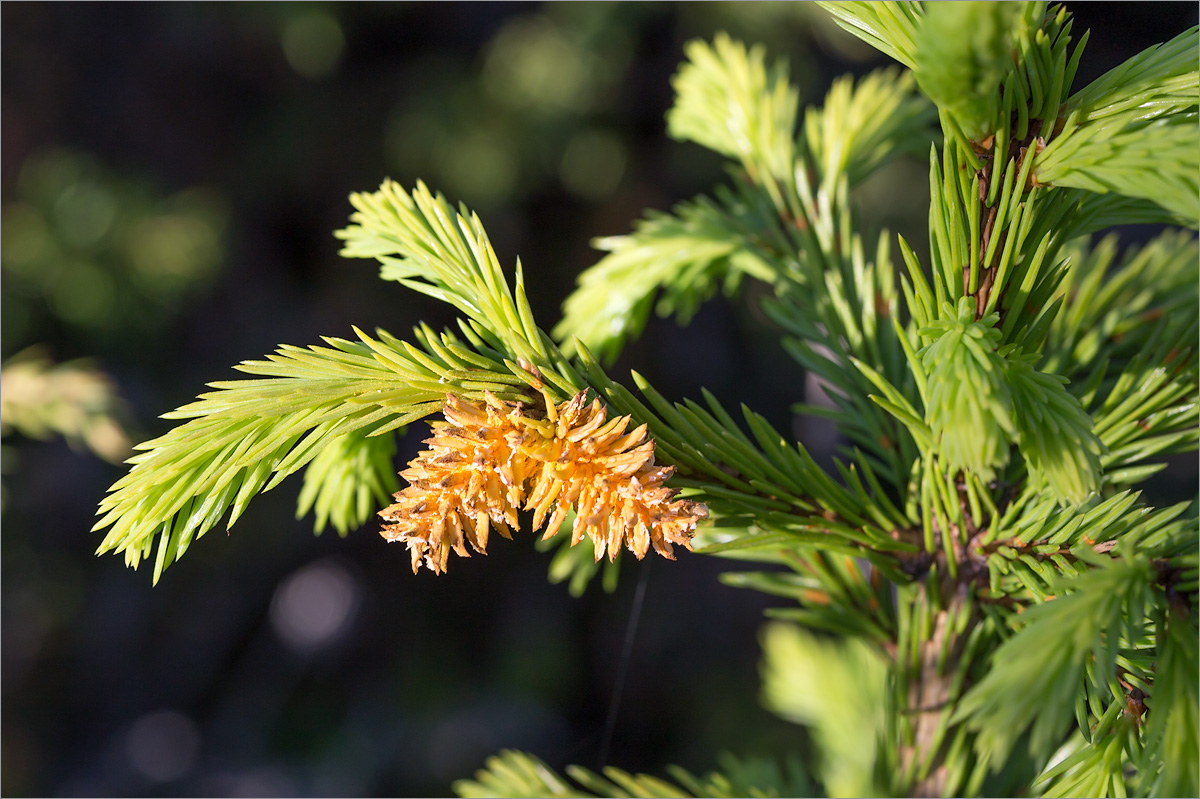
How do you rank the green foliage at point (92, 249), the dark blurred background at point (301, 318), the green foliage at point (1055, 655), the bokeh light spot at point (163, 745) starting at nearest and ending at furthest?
the green foliage at point (1055, 655) → the green foliage at point (92, 249) → the dark blurred background at point (301, 318) → the bokeh light spot at point (163, 745)

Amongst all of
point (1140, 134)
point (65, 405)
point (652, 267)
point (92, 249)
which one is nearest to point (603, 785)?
point (652, 267)

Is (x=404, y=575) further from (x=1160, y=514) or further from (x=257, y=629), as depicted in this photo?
(x=1160, y=514)

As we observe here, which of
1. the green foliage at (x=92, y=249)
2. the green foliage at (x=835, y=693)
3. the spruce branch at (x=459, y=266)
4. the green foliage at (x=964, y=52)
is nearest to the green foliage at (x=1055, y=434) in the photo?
the green foliage at (x=964, y=52)

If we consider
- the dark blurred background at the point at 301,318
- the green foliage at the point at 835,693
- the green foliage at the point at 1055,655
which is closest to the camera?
the green foliage at the point at 1055,655

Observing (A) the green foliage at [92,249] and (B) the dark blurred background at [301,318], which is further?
(B) the dark blurred background at [301,318]

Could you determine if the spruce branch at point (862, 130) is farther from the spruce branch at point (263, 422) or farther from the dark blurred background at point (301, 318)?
the dark blurred background at point (301, 318)

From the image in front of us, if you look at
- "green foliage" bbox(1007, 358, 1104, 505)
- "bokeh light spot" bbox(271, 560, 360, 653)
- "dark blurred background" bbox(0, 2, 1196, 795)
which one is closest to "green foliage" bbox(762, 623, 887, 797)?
"green foliage" bbox(1007, 358, 1104, 505)

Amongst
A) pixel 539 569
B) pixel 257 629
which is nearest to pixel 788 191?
pixel 539 569
